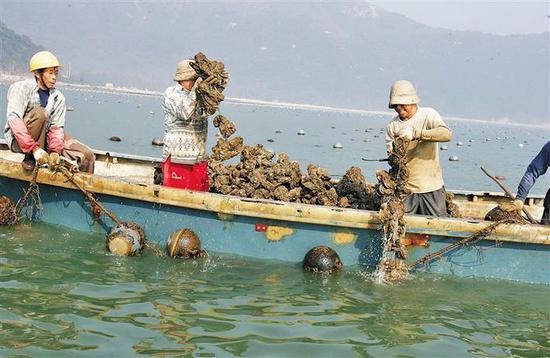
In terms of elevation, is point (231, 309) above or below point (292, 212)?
below

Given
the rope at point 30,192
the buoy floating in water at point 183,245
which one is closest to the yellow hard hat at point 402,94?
the buoy floating in water at point 183,245

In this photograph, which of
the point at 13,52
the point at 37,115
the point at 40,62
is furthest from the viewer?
the point at 13,52

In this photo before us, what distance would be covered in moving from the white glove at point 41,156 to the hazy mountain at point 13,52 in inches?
7189

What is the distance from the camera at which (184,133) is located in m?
8.67

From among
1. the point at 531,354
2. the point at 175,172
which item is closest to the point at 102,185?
the point at 175,172

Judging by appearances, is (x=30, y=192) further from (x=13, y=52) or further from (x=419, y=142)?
(x=13, y=52)

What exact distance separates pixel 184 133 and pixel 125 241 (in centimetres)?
163

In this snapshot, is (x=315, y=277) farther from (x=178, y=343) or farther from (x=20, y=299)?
(x=20, y=299)

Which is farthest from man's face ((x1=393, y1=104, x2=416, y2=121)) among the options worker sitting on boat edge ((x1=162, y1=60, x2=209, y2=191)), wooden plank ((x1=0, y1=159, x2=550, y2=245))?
worker sitting on boat edge ((x1=162, y1=60, x2=209, y2=191))

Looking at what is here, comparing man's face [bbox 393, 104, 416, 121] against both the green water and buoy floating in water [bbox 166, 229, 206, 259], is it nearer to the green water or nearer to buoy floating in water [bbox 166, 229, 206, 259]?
the green water

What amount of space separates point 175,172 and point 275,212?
157 centimetres

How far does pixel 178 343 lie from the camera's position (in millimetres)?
5785

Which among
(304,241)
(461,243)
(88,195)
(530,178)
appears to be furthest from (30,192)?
(530,178)

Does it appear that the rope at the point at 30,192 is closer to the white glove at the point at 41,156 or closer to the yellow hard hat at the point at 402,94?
the white glove at the point at 41,156
